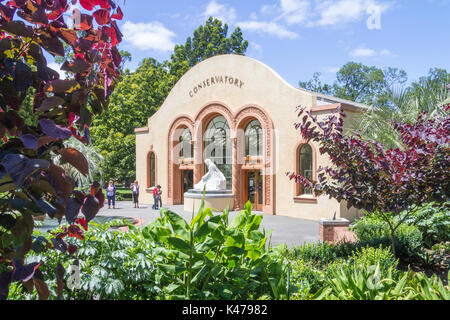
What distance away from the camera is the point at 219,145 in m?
21.5

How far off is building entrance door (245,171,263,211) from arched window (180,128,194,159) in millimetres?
4880

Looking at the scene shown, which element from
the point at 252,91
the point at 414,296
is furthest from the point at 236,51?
the point at 414,296

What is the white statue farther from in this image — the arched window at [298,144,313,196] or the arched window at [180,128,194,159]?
the arched window at [298,144,313,196]

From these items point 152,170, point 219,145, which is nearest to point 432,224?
point 219,145

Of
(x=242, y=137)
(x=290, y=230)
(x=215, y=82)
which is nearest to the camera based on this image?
(x=290, y=230)

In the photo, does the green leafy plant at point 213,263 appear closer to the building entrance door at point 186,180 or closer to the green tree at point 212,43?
the building entrance door at point 186,180

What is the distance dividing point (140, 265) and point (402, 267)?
6501 mm

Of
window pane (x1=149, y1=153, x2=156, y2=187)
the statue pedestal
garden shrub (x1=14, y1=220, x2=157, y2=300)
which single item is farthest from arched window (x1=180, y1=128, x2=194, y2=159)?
garden shrub (x1=14, y1=220, x2=157, y2=300)

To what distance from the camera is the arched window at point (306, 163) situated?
56.3 ft

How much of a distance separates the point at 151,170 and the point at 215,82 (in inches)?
340

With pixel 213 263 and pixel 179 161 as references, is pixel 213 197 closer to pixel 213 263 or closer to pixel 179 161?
pixel 179 161

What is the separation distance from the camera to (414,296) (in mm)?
3139
